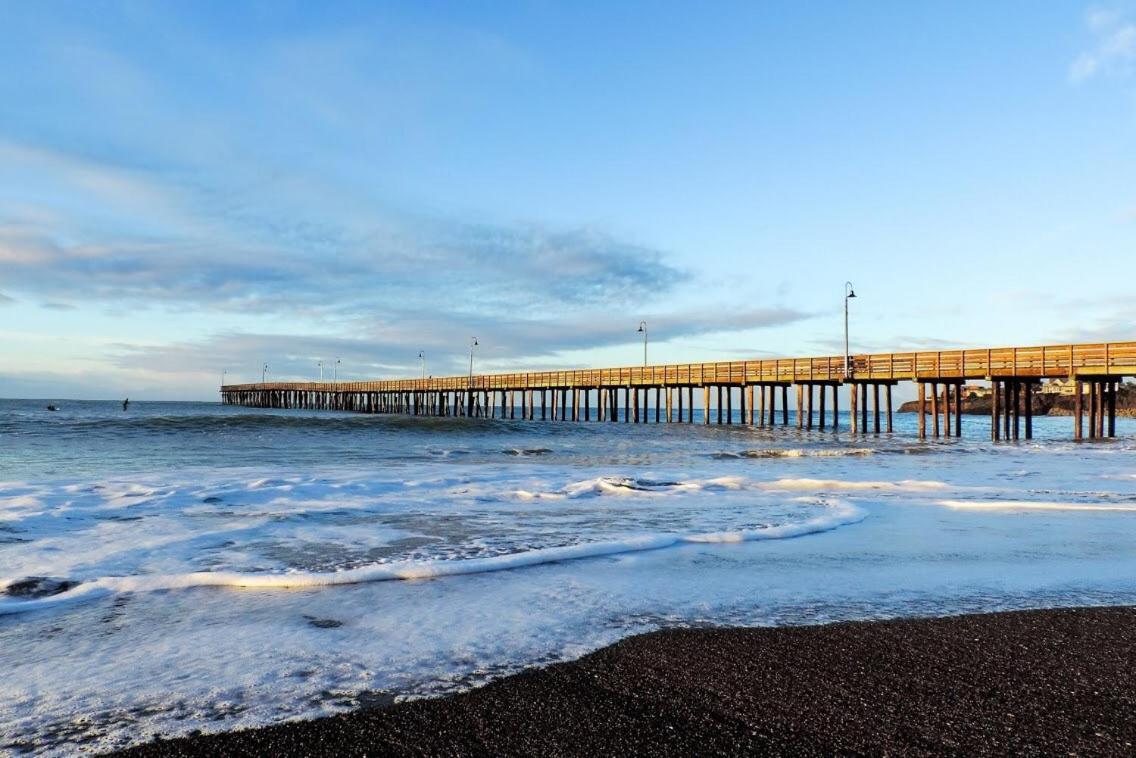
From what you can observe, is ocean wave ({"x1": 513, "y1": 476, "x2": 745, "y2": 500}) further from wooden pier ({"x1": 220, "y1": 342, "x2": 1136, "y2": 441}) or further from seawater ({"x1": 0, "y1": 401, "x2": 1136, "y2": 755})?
wooden pier ({"x1": 220, "y1": 342, "x2": 1136, "y2": 441})

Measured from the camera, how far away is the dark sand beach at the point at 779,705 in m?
2.72

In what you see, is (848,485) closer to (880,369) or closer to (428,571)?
(428,571)

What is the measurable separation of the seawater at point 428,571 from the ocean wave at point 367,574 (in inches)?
0.9

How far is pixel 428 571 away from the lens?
574 cm

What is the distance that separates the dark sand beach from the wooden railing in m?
27.6

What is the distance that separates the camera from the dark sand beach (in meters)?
2.72

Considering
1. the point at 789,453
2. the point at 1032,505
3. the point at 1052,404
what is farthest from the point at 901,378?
the point at 1052,404

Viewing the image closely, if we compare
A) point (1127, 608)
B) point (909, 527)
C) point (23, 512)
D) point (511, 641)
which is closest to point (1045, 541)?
point (909, 527)

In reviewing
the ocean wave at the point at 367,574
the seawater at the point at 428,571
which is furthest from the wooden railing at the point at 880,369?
the ocean wave at the point at 367,574

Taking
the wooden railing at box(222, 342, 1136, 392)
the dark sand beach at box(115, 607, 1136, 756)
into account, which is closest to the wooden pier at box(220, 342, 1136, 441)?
the wooden railing at box(222, 342, 1136, 392)

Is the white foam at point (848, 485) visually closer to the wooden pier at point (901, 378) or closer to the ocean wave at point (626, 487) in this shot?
the ocean wave at point (626, 487)

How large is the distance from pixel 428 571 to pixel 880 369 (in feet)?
104

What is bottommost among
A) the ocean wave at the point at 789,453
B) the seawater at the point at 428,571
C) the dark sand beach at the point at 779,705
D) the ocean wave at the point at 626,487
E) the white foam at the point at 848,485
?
the ocean wave at the point at 789,453

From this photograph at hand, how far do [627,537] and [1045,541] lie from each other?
155 inches
